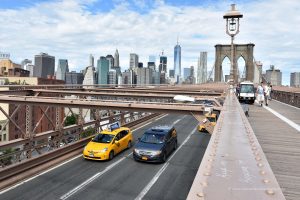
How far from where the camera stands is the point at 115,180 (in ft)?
53.4

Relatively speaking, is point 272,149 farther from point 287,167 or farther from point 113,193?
point 113,193

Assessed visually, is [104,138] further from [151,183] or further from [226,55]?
[226,55]

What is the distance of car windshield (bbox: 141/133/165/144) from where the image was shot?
67.9 ft

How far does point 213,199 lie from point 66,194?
43.9ft

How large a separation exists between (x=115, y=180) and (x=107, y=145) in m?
4.45

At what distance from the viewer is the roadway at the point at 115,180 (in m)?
14.1

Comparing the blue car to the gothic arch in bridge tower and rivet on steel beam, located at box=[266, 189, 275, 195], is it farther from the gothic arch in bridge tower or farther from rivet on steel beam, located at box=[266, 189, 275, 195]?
the gothic arch in bridge tower

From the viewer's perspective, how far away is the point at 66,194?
14.0 meters

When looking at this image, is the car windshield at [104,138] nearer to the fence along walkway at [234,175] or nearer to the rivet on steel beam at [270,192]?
the fence along walkway at [234,175]

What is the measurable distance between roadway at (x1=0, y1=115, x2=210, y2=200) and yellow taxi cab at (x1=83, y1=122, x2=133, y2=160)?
0.47m

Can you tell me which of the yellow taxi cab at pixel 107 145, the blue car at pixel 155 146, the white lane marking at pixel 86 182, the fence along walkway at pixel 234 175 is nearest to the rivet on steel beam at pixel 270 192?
the fence along walkway at pixel 234 175

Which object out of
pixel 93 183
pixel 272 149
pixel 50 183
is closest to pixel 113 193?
pixel 93 183

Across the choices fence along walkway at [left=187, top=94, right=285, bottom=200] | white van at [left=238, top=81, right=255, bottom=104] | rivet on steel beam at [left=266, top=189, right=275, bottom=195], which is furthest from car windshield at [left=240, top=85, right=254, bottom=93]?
rivet on steel beam at [left=266, top=189, right=275, bottom=195]

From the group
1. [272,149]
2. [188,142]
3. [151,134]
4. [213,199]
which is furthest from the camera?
[188,142]
